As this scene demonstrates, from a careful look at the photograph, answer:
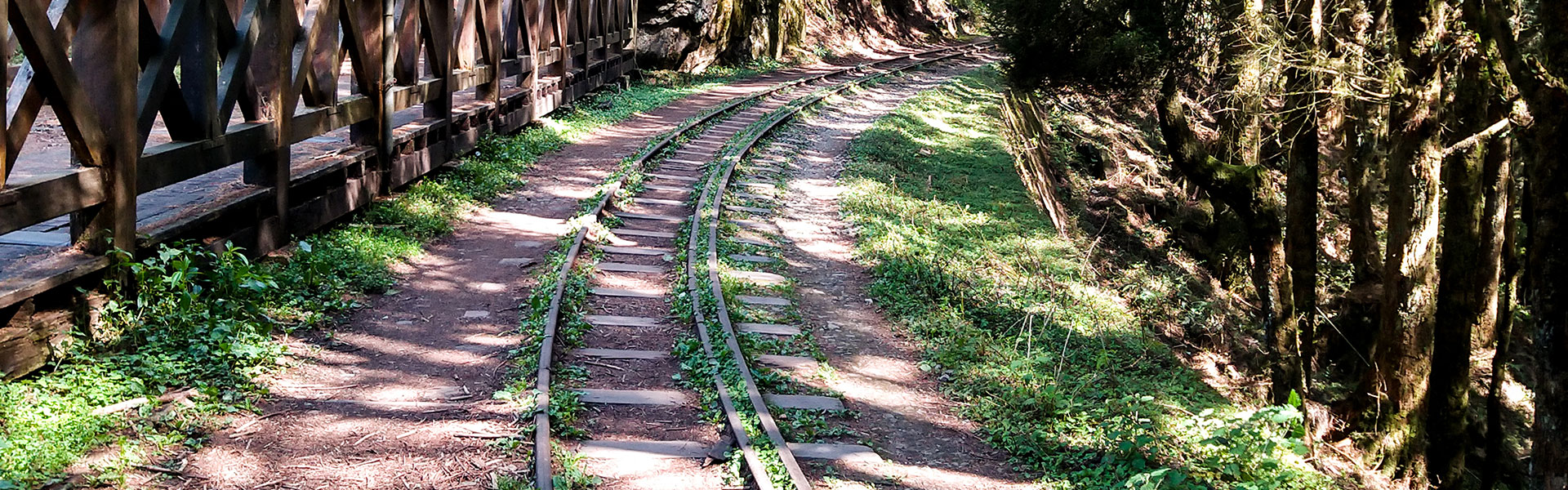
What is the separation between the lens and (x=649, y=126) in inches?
755

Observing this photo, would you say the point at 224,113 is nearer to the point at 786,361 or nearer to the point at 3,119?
the point at 3,119

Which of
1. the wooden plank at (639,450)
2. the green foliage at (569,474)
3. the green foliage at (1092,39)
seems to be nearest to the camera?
the green foliage at (569,474)

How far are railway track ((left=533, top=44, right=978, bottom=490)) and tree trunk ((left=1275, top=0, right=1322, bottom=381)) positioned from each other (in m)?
5.71

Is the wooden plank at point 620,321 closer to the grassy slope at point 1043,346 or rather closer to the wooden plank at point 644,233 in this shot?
the grassy slope at point 1043,346

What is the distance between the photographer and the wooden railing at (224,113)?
638cm

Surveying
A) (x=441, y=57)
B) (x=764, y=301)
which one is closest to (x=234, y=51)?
(x=764, y=301)

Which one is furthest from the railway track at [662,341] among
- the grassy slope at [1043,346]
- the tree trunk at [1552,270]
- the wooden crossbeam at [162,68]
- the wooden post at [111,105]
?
the tree trunk at [1552,270]

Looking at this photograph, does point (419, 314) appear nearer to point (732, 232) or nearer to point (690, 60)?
point (732, 232)

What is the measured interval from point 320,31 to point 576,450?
589cm

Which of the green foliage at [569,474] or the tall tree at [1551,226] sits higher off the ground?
the tall tree at [1551,226]

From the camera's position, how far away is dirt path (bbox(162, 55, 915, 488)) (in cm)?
577

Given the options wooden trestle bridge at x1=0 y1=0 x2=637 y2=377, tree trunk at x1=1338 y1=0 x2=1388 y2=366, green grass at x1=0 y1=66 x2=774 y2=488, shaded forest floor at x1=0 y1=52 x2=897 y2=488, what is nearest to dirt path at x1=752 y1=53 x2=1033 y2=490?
shaded forest floor at x1=0 y1=52 x2=897 y2=488

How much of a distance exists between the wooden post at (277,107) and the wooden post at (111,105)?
192cm

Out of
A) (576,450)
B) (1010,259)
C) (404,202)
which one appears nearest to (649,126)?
(404,202)
